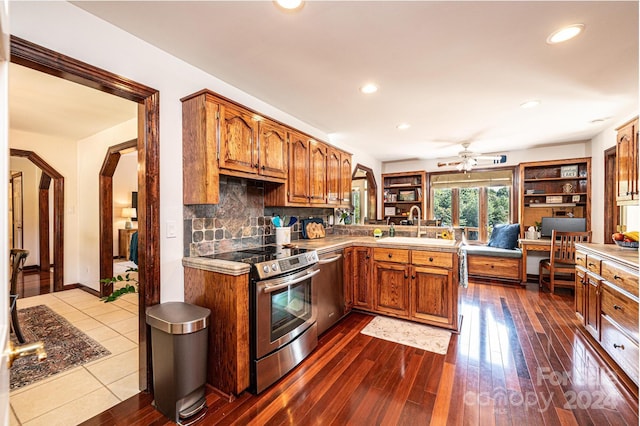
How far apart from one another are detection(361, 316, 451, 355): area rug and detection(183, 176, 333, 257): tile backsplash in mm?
1481

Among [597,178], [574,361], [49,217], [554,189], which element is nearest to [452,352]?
[574,361]

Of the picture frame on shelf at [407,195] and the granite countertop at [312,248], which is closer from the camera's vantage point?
the granite countertop at [312,248]

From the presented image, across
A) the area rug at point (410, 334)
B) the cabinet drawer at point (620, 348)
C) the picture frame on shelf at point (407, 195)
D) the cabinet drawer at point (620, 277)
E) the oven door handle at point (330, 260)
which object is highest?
the picture frame on shelf at point (407, 195)

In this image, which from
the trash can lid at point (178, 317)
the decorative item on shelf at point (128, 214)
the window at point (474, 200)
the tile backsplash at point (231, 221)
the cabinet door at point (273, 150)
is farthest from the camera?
the decorative item on shelf at point (128, 214)

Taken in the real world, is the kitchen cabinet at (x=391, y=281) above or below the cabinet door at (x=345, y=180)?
below

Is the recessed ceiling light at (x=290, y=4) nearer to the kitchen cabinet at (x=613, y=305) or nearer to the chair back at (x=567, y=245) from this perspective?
the kitchen cabinet at (x=613, y=305)

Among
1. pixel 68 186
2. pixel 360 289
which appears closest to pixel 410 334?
pixel 360 289

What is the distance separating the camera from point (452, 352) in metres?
2.51

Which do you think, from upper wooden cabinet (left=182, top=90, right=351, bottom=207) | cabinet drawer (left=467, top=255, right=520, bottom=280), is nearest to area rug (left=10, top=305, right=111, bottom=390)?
upper wooden cabinet (left=182, top=90, right=351, bottom=207)

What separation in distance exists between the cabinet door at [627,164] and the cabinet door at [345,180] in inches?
116

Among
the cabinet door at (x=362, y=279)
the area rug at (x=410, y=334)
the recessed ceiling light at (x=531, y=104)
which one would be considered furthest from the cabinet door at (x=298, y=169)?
the recessed ceiling light at (x=531, y=104)

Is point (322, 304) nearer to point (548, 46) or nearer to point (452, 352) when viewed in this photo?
point (452, 352)

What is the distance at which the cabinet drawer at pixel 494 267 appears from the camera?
4891mm

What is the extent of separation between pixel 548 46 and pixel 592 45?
0.31m
